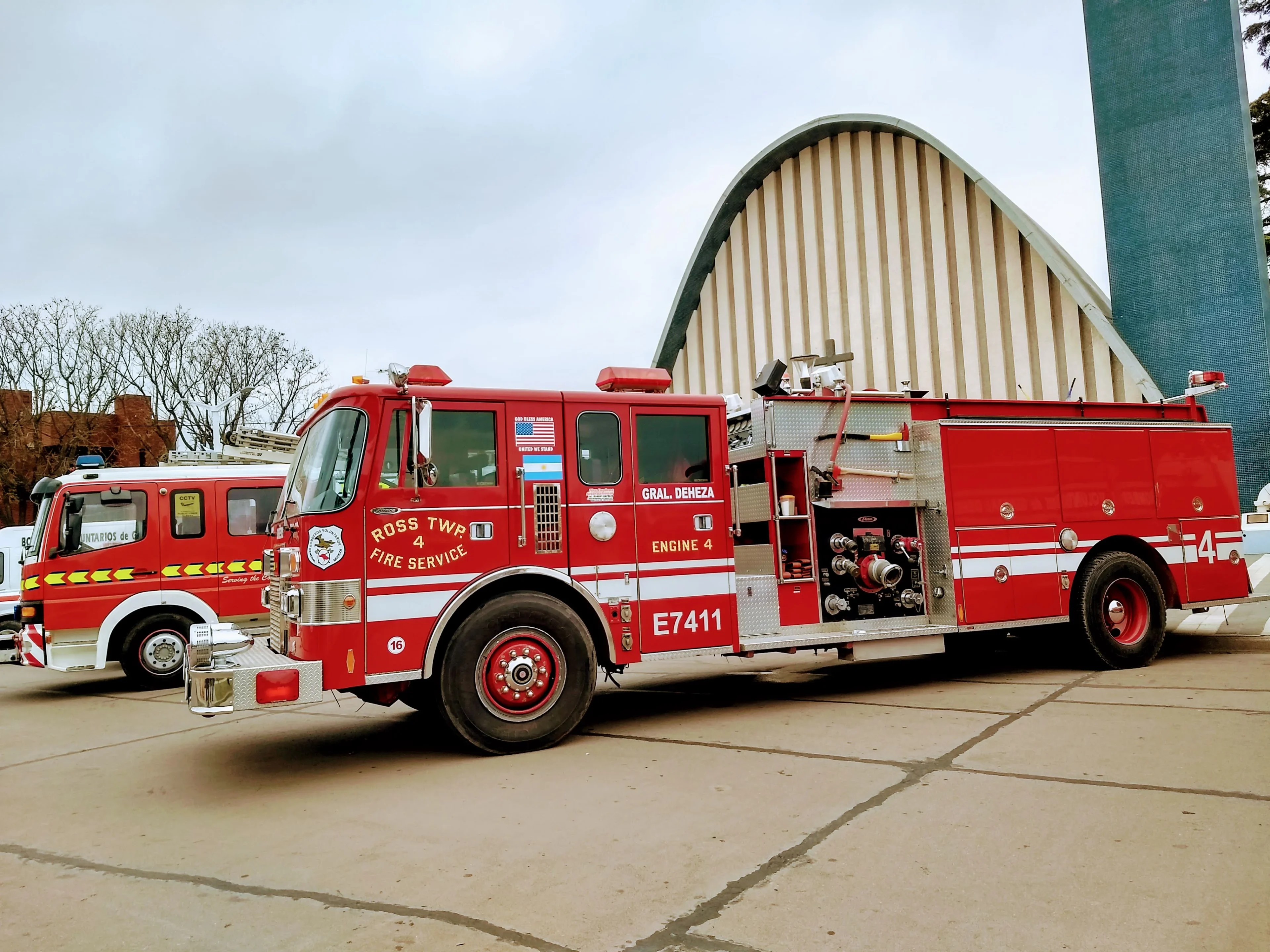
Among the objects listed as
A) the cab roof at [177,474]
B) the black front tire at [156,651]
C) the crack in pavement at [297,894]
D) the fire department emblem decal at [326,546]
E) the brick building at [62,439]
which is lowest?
the crack in pavement at [297,894]

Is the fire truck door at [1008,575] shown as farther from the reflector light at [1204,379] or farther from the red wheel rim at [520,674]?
the red wheel rim at [520,674]

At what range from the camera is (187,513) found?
1133 centimetres

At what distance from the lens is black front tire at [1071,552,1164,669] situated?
8.60 m

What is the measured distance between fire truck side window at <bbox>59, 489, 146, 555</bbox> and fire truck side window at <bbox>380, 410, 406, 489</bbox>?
6549 millimetres

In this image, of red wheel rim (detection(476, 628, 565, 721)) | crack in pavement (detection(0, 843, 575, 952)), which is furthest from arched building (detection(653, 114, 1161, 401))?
crack in pavement (detection(0, 843, 575, 952))

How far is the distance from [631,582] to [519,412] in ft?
4.90

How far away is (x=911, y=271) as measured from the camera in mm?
24891

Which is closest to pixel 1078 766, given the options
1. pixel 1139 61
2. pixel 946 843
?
pixel 946 843

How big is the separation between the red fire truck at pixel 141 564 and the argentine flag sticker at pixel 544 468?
16.8ft

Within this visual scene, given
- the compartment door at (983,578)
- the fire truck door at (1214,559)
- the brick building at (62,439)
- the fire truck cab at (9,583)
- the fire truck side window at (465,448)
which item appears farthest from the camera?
the brick building at (62,439)

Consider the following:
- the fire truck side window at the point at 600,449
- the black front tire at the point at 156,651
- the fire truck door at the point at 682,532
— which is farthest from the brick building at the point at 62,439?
the fire truck door at the point at 682,532

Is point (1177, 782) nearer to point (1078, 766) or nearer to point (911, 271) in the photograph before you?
point (1078, 766)

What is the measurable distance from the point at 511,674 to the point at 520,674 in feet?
0.20

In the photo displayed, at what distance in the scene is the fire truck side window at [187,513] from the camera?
11.2 m
